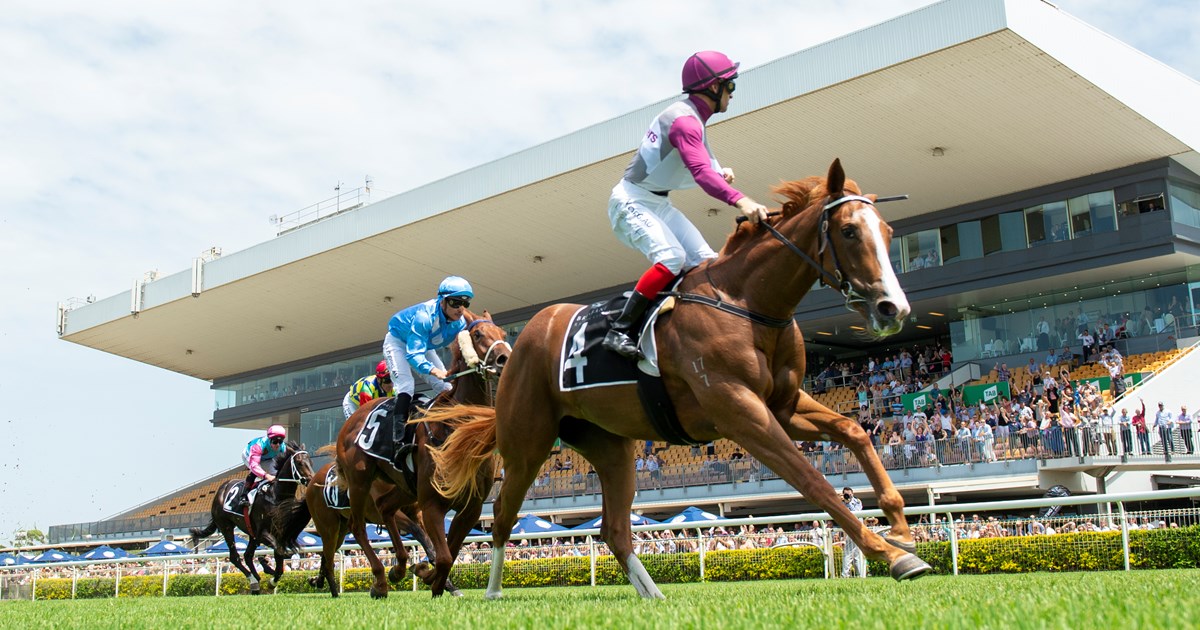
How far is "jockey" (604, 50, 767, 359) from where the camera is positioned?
5.58m

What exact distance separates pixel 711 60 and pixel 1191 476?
68.0 feet

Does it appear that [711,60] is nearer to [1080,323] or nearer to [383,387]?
[383,387]

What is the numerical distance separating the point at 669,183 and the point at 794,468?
6.78ft

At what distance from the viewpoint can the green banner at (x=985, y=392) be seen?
1004 inches

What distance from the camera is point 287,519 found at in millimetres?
12383

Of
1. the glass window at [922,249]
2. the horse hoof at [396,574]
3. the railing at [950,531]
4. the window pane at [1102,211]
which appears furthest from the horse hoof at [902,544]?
the glass window at [922,249]

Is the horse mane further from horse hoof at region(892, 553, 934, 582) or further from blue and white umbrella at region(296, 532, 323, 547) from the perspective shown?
blue and white umbrella at region(296, 532, 323, 547)

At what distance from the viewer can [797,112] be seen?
2428cm

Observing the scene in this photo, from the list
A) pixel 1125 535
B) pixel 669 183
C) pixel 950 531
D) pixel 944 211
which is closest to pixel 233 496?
pixel 950 531

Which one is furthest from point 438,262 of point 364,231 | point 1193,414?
point 1193,414

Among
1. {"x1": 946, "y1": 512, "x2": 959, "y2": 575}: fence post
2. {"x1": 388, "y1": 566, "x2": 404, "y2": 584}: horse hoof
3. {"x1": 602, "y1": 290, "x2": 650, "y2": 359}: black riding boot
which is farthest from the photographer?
{"x1": 946, "y1": 512, "x2": 959, "y2": 575}: fence post

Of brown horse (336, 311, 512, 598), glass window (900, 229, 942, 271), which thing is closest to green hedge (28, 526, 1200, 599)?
brown horse (336, 311, 512, 598)

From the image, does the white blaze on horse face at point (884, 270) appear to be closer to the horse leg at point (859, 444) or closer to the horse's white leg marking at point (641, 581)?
the horse leg at point (859, 444)

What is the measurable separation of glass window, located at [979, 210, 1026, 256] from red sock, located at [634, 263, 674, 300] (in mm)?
24741
